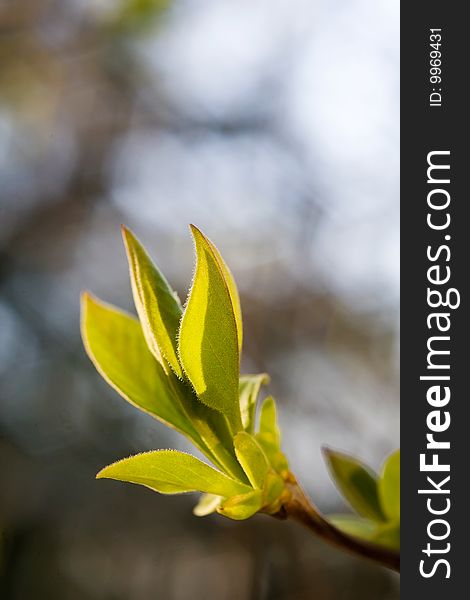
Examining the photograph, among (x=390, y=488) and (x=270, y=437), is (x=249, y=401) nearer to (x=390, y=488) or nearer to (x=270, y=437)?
(x=270, y=437)

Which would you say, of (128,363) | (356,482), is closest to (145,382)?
(128,363)

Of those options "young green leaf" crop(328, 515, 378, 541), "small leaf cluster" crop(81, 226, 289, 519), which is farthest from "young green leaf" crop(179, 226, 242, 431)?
"young green leaf" crop(328, 515, 378, 541)

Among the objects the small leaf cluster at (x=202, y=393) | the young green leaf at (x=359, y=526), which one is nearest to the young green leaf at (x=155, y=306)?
the small leaf cluster at (x=202, y=393)

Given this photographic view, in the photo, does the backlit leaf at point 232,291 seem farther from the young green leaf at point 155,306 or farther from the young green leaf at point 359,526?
the young green leaf at point 359,526

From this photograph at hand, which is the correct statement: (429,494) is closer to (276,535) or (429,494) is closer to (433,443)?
(433,443)

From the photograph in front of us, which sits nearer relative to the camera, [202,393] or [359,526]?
[202,393]
